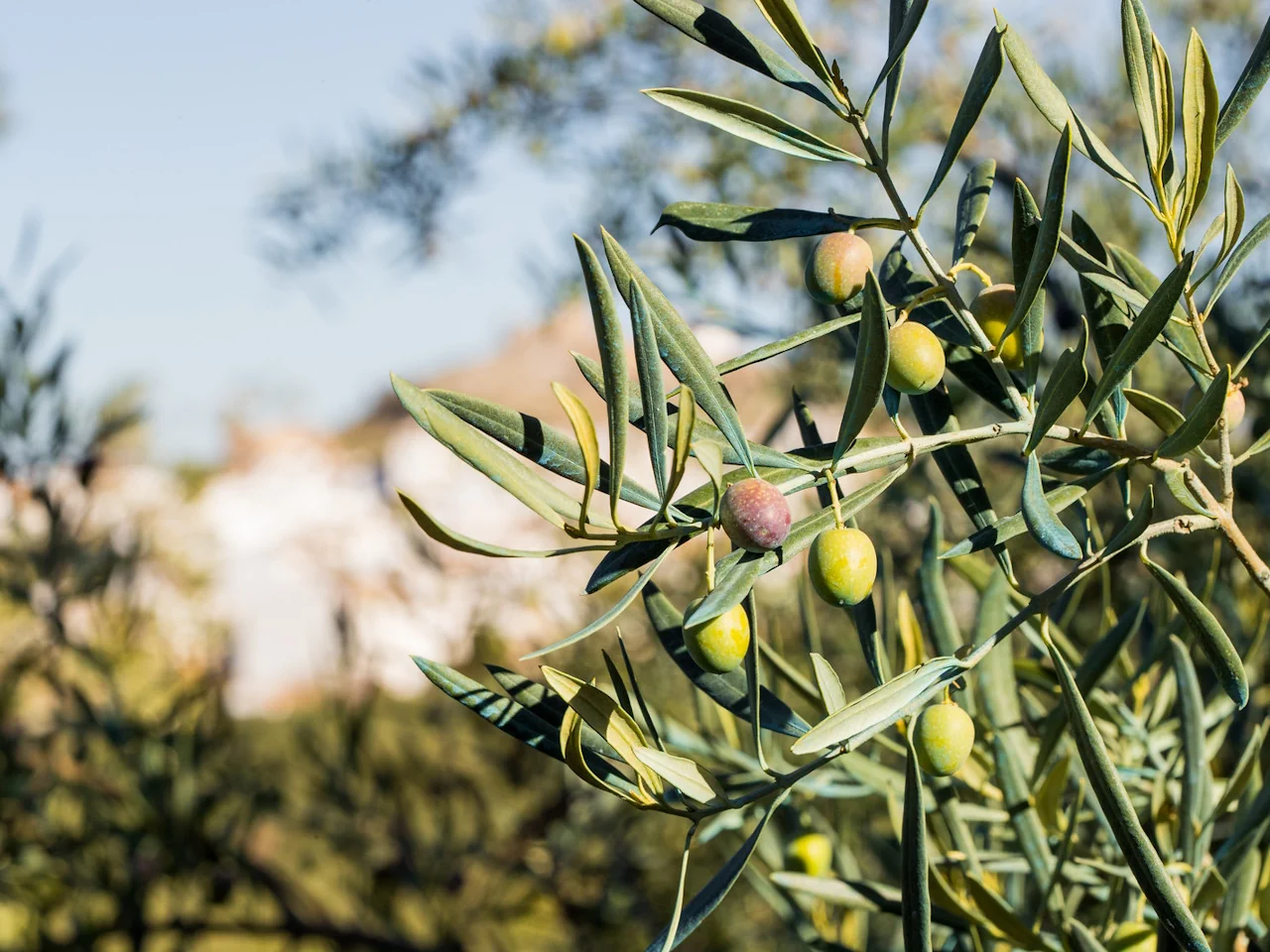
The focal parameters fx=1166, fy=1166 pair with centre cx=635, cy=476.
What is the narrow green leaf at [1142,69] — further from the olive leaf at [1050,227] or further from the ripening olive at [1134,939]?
Answer: the ripening olive at [1134,939]

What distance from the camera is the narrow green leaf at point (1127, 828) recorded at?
1.22 feet

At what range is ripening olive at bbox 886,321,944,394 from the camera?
392mm

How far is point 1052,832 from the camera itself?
0.60 m

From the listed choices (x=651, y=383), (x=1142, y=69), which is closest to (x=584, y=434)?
(x=651, y=383)

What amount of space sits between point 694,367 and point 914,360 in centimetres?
7

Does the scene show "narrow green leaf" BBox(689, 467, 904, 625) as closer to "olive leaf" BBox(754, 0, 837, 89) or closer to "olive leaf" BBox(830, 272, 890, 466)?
"olive leaf" BBox(830, 272, 890, 466)

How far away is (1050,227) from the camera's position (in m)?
0.35

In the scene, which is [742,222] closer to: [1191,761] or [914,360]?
[914,360]

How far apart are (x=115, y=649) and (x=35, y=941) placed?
570mm

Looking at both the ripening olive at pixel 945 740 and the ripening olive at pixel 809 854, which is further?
the ripening olive at pixel 809 854

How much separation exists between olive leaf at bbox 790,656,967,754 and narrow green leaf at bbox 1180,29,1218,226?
0.62 feet

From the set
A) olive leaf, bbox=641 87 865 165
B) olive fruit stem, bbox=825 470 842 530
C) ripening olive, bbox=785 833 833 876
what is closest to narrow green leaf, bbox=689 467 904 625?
olive fruit stem, bbox=825 470 842 530

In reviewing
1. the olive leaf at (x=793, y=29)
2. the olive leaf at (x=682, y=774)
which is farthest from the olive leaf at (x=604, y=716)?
the olive leaf at (x=793, y=29)

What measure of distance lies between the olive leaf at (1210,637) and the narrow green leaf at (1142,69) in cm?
15
